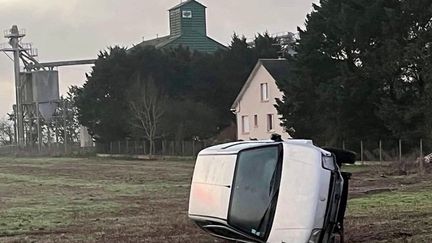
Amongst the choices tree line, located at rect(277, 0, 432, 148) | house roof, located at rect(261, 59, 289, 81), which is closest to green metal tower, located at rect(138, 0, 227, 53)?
house roof, located at rect(261, 59, 289, 81)

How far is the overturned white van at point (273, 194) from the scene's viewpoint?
33.8 ft

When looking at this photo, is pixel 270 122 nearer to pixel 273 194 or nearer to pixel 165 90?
pixel 165 90

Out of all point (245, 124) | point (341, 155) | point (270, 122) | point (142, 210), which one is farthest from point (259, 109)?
point (341, 155)

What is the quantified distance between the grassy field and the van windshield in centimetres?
375

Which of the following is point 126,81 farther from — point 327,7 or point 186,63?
point 327,7

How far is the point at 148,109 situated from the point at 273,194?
6558cm

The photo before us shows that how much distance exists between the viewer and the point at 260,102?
7169 cm

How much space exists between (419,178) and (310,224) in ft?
80.5

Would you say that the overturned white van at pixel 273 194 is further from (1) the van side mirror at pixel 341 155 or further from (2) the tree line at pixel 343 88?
(2) the tree line at pixel 343 88

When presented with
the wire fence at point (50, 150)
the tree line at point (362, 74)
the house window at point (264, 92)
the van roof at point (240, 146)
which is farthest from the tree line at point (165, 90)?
the van roof at point (240, 146)

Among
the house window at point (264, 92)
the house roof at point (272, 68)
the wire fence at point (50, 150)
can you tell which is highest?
the house roof at point (272, 68)

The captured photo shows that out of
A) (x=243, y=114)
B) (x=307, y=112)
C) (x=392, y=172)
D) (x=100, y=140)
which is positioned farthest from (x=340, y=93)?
(x=100, y=140)

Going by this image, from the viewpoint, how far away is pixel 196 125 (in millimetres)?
73125

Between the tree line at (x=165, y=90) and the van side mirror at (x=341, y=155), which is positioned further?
the tree line at (x=165, y=90)
